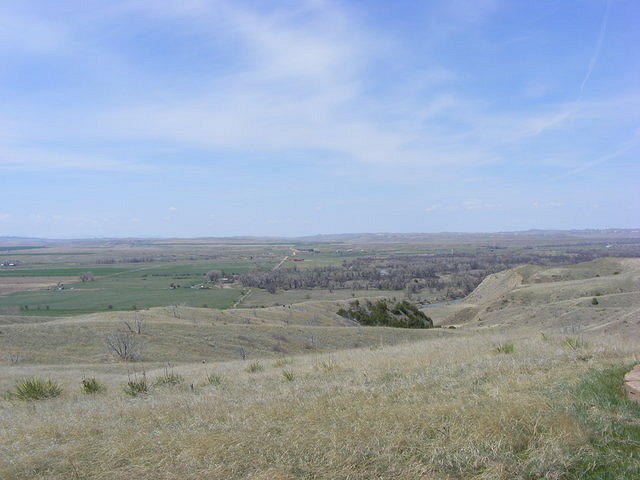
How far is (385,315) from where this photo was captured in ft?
171

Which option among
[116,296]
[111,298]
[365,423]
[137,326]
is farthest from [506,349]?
[116,296]

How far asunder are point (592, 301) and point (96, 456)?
44189mm

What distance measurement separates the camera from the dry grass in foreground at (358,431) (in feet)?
14.6

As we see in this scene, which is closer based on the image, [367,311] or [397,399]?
[397,399]

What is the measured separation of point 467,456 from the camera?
4531mm

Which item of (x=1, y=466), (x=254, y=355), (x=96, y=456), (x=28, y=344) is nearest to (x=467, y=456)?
(x=96, y=456)

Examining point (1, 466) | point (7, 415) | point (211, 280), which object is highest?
point (1, 466)

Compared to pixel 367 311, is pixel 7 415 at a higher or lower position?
higher

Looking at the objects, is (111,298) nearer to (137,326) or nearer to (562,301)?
(137,326)

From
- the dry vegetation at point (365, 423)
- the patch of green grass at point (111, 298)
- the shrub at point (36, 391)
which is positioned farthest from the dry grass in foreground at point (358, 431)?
the patch of green grass at point (111, 298)

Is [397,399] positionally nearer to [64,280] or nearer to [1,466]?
[1,466]

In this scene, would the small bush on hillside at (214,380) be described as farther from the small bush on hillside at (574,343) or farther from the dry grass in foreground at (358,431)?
the small bush on hillside at (574,343)

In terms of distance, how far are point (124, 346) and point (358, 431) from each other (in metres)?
20.4

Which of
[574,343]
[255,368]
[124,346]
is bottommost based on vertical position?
[124,346]
